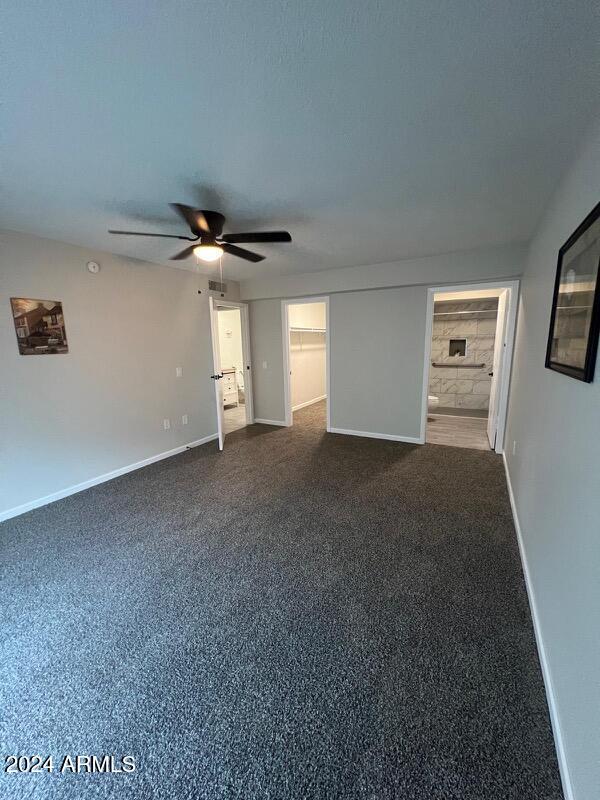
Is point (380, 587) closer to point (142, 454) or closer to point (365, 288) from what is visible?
Result: point (142, 454)

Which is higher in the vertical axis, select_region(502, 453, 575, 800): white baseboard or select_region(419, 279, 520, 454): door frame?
select_region(419, 279, 520, 454): door frame

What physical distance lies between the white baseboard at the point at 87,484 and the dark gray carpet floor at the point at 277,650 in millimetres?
Answer: 134

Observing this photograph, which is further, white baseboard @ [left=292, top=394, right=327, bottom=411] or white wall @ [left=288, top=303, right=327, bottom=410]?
white baseboard @ [left=292, top=394, right=327, bottom=411]

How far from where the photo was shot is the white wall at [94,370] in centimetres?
285

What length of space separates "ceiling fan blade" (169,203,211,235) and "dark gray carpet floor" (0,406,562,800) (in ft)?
7.47

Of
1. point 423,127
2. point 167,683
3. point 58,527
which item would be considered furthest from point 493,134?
point 58,527

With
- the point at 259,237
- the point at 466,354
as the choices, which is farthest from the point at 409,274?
the point at 466,354

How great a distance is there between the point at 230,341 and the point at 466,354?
497 centimetres

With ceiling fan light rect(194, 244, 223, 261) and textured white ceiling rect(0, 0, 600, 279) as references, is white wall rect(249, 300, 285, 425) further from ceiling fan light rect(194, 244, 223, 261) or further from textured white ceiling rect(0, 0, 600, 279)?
textured white ceiling rect(0, 0, 600, 279)

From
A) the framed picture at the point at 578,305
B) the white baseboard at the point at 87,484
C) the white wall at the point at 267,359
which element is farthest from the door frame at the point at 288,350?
the framed picture at the point at 578,305

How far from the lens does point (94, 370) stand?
3.43 m

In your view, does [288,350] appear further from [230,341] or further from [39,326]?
[39,326]

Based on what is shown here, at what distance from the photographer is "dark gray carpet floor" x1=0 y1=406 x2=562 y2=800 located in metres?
1.14

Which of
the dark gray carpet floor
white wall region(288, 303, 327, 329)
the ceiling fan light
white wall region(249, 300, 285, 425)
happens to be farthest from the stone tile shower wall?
the ceiling fan light
